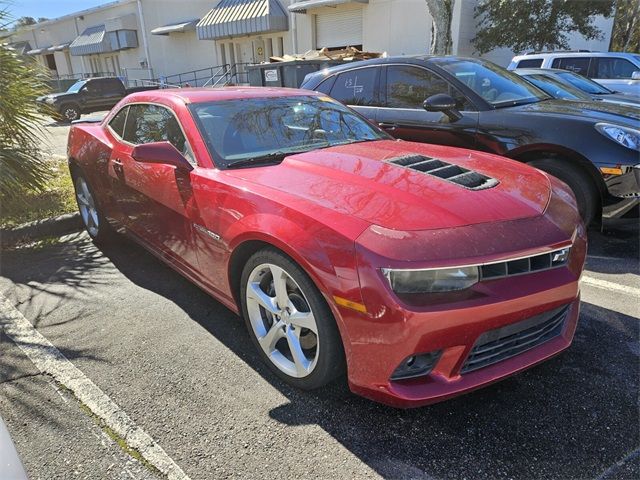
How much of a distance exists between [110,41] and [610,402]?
3764 cm

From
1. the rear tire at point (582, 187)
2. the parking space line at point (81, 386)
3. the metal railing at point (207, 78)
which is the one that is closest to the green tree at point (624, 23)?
the metal railing at point (207, 78)

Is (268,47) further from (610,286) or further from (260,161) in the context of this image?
(610,286)

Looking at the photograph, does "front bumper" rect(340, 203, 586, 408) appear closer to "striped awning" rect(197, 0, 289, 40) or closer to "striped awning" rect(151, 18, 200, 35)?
"striped awning" rect(197, 0, 289, 40)

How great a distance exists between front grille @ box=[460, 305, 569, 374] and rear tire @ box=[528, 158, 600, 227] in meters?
2.19

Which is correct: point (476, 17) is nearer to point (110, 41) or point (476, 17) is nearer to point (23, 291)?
point (23, 291)

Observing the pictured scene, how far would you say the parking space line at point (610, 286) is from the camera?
3.42m

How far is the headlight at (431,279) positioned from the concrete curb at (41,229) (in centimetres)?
469

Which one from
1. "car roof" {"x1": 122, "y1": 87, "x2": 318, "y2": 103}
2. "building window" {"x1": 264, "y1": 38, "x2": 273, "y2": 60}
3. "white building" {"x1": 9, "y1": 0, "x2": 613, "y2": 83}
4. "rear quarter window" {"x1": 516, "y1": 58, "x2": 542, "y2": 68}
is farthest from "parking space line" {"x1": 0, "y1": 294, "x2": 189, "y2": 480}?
"building window" {"x1": 264, "y1": 38, "x2": 273, "y2": 60}

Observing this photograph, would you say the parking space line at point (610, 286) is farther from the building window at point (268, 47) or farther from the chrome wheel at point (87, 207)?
the building window at point (268, 47)

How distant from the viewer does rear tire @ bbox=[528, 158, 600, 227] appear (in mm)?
4070

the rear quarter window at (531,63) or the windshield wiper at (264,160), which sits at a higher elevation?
the windshield wiper at (264,160)

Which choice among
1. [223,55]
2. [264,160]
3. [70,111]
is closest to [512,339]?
[264,160]

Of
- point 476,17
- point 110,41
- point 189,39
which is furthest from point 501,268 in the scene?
point 110,41

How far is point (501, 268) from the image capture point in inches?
79.7
